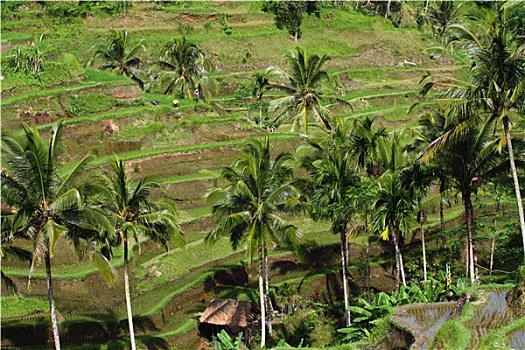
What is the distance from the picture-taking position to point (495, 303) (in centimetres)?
1709

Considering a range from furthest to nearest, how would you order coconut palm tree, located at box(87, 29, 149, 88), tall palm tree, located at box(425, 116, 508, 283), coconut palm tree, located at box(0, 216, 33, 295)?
1. coconut palm tree, located at box(87, 29, 149, 88)
2. tall palm tree, located at box(425, 116, 508, 283)
3. coconut palm tree, located at box(0, 216, 33, 295)

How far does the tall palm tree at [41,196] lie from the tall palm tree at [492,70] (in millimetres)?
9949

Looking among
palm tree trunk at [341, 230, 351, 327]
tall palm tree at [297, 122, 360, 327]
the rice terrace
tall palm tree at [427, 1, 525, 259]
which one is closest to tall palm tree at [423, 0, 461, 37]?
the rice terrace

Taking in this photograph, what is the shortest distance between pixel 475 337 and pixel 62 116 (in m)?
24.3

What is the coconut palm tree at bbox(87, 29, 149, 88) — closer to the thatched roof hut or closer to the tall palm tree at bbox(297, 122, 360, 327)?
the tall palm tree at bbox(297, 122, 360, 327)

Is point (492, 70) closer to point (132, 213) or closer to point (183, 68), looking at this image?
point (132, 213)

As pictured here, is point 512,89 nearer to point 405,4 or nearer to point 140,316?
point 140,316

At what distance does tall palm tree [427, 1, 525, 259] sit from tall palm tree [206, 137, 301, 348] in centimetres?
534

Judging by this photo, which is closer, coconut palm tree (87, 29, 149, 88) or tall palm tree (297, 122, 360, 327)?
tall palm tree (297, 122, 360, 327)

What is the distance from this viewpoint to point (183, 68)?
137ft

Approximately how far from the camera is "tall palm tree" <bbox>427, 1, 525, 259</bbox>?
→ 18.8 meters

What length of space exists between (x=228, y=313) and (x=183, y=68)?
21.0 meters

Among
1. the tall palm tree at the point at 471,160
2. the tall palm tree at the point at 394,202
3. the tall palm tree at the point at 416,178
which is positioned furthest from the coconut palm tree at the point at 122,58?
the tall palm tree at the point at 471,160

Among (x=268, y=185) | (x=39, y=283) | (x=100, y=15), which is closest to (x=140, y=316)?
(x=39, y=283)
